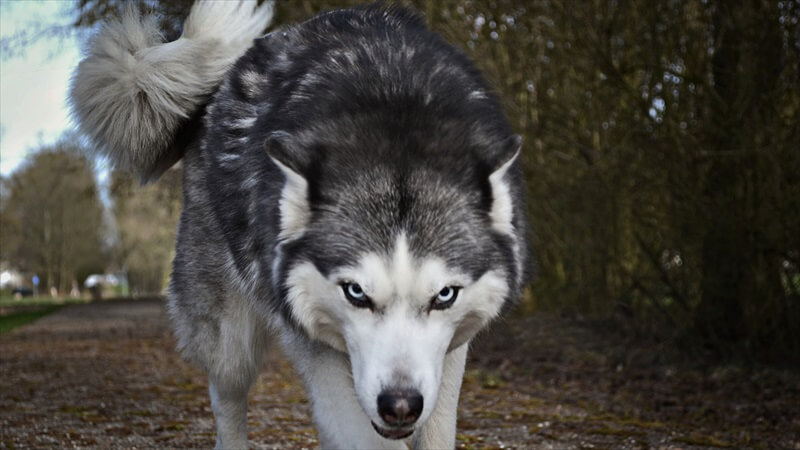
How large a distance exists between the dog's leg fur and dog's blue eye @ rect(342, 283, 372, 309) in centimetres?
56

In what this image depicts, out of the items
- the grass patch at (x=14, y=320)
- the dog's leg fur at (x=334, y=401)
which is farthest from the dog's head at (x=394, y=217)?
the grass patch at (x=14, y=320)

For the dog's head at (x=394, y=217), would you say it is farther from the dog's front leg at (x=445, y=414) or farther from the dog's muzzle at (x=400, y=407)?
the dog's front leg at (x=445, y=414)

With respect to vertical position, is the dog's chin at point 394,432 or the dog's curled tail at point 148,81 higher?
the dog's curled tail at point 148,81

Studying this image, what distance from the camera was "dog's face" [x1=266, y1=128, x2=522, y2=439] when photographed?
10.2ft

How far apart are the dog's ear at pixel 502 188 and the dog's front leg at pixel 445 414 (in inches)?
26.5

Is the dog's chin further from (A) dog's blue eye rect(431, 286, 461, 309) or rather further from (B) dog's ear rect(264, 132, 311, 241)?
(B) dog's ear rect(264, 132, 311, 241)

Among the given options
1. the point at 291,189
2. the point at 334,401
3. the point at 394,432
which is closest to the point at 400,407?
the point at 394,432

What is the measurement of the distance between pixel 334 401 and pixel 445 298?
78 cm

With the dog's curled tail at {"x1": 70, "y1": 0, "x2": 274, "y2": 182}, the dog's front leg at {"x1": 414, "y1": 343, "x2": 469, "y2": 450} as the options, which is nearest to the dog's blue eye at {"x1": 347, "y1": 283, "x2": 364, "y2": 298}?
the dog's front leg at {"x1": 414, "y1": 343, "x2": 469, "y2": 450}

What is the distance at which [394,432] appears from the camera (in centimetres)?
323

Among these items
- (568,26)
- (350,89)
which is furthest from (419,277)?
(568,26)

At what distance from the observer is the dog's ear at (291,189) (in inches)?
130

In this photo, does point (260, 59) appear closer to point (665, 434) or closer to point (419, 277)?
point (419, 277)

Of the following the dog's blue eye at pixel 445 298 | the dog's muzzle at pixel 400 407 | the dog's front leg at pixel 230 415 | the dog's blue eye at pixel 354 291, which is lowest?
the dog's front leg at pixel 230 415
